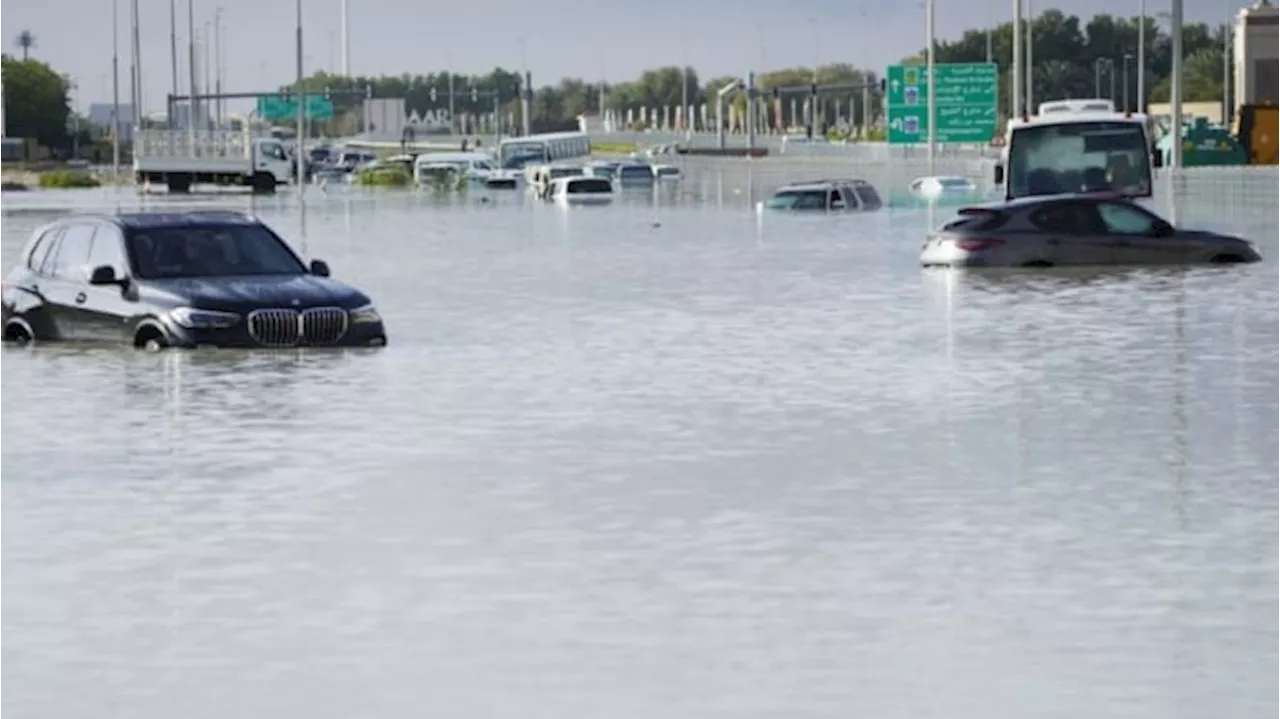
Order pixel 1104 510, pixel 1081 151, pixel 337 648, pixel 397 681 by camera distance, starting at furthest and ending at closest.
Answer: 1. pixel 1081 151
2. pixel 1104 510
3. pixel 337 648
4. pixel 397 681

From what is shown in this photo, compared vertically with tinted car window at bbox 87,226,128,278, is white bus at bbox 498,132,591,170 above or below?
above

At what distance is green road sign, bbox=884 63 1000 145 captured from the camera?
4338 inches

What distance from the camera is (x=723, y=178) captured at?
153125 millimetres

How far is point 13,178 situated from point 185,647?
15305cm

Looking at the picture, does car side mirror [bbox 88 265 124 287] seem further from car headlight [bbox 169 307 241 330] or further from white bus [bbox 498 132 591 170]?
white bus [bbox 498 132 591 170]

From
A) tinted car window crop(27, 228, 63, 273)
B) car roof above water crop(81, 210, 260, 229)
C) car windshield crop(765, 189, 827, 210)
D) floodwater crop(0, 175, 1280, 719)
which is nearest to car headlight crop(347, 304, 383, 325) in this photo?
floodwater crop(0, 175, 1280, 719)

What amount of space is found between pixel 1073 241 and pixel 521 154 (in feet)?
437

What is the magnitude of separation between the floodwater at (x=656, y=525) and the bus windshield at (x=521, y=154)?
14100 centimetres

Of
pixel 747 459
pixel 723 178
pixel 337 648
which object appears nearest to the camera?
pixel 337 648

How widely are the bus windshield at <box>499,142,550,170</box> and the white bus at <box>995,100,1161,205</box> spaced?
113597 millimetres

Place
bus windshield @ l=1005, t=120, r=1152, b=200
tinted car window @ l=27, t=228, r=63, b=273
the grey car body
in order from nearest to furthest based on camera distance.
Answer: tinted car window @ l=27, t=228, r=63, b=273 → the grey car body → bus windshield @ l=1005, t=120, r=1152, b=200

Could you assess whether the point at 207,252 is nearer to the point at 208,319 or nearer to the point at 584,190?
the point at 208,319

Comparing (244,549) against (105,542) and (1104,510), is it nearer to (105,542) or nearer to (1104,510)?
(105,542)

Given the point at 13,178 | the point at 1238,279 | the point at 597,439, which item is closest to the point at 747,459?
the point at 597,439
